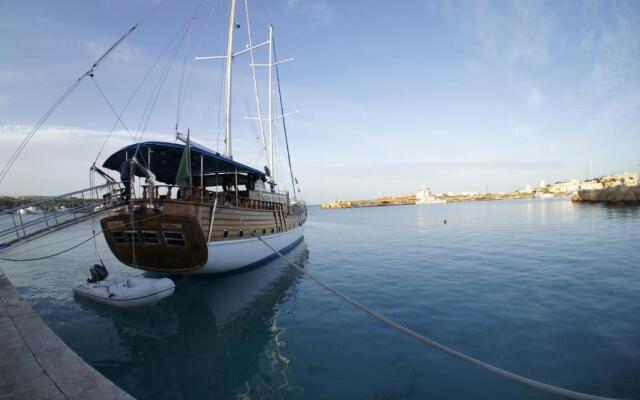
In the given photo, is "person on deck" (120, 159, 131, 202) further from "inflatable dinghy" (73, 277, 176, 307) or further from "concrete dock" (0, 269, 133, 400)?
"concrete dock" (0, 269, 133, 400)

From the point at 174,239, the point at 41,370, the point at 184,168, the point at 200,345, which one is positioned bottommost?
the point at 200,345

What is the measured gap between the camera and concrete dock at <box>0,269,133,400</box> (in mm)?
3836

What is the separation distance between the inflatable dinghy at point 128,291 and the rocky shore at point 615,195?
99966 mm

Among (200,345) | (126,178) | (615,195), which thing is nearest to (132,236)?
(126,178)

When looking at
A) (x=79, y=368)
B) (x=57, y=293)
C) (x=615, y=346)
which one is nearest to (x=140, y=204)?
(x=57, y=293)

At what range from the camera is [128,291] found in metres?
11.1

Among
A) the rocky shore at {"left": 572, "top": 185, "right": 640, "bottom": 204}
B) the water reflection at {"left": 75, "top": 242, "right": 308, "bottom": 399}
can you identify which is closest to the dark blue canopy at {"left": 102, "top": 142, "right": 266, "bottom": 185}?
the water reflection at {"left": 75, "top": 242, "right": 308, "bottom": 399}

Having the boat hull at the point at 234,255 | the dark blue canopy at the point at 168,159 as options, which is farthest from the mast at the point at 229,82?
the boat hull at the point at 234,255

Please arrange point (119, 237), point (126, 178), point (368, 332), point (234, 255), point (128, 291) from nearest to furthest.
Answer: point (368, 332) → point (128, 291) → point (126, 178) → point (119, 237) → point (234, 255)

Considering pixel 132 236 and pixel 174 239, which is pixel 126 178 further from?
pixel 174 239

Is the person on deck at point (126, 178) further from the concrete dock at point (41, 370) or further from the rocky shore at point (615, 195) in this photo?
the rocky shore at point (615, 195)

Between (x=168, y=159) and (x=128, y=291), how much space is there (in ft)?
22.5

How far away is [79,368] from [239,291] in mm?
8817

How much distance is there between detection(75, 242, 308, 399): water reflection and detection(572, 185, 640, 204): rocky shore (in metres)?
97.8
